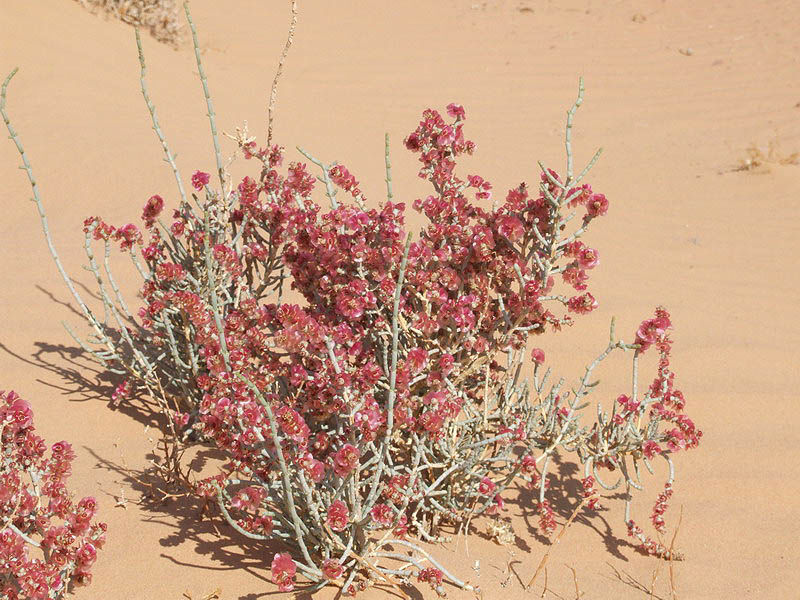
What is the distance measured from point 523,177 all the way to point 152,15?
218 inches

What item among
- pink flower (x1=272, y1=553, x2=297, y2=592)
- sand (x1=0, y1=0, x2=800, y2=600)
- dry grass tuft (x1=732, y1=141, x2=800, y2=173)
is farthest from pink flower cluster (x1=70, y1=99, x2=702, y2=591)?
dry grass tuft (x1=732, y1=141, x2=800, y2=173)

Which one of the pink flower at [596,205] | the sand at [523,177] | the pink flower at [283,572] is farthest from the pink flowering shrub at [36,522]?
the pink flower at [596,205]

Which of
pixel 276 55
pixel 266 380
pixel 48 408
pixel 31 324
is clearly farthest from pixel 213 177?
pixel 276 55

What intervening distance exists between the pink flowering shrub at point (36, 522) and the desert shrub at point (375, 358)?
36 centimetres

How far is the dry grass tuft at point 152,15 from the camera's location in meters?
10.1

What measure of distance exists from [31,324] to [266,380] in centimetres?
226

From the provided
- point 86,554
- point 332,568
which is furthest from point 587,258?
point 86,554

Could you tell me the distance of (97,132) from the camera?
654 centimetres

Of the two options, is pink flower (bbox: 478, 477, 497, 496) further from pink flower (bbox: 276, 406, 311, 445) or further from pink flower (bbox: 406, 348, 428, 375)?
pink flower (bbox: 276, 406, 311, 445)

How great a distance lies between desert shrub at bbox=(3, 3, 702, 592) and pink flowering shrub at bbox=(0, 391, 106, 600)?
0.36 metres

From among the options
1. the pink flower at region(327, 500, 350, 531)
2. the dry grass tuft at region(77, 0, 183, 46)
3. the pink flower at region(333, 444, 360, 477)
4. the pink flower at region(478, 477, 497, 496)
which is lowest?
the pink flower at region(327, 500, 350, 531)

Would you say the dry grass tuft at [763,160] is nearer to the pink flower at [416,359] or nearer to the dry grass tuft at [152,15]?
the pink flower at [416,359]

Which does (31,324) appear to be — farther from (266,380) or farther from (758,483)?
(758,483)

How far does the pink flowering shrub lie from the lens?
1914 mm
